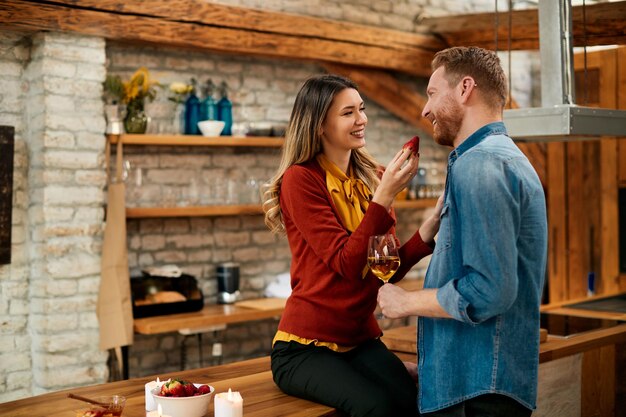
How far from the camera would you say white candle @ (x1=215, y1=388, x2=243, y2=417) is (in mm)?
2672

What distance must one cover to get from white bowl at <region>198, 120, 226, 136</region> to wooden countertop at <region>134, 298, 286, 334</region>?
127cm

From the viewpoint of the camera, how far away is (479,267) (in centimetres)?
234

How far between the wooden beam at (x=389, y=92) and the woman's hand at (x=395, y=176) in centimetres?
390

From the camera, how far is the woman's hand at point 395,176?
2.81 m

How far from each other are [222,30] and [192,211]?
1300mm

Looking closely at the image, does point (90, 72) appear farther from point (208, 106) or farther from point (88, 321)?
point (88, 321)

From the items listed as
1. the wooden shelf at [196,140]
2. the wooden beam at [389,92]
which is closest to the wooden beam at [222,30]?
the wooden beam at [389,92]

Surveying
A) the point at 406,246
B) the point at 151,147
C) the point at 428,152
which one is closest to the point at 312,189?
the point at 406,246

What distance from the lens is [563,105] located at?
13.8 ft

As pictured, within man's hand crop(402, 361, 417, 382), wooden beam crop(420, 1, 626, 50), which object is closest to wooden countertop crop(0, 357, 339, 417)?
man's hand crop(402, 361, 417, 382)

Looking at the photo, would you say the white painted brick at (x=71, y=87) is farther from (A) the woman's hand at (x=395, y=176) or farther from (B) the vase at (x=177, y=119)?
(A) the woman's hand at (x=395, y=176)

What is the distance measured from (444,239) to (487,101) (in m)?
0.46

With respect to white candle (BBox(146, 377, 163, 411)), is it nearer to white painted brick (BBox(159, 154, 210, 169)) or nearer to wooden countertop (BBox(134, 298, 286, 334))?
wooden countertop (BBox(134, 298, 286, 334))

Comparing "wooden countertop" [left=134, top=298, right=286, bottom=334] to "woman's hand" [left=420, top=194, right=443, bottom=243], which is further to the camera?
"wooden countertop" [left=134, top=298, right=286, bottom=334]
